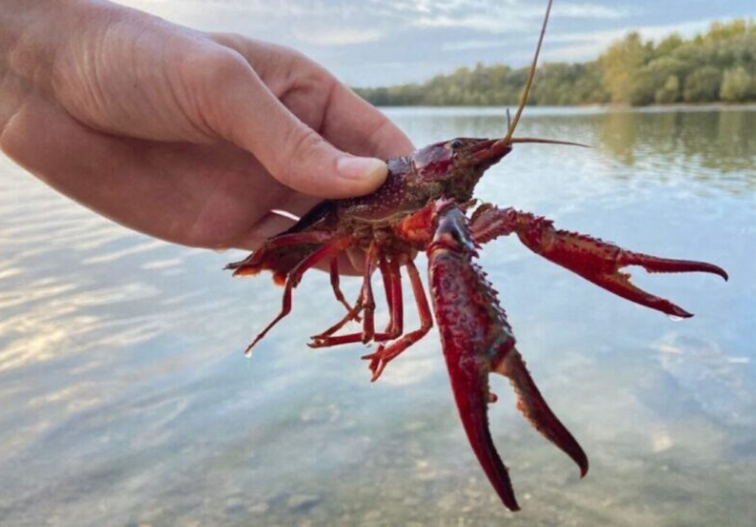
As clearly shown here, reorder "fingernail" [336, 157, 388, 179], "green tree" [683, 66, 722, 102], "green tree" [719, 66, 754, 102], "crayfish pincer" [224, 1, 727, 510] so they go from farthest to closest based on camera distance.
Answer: "green tree" [683, 66, 722, 102]
"green tree" [719, 66, 754, 102]
"fingernail" [336, 157, 388, 179]
"crayfish pincer" [224, 1, 727, 510]

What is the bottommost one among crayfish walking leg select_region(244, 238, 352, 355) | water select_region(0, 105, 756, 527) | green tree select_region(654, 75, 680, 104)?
green tree select_region(654, 75, 680, 104)

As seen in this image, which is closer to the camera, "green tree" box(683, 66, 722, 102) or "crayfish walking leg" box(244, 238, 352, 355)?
"crayfish walking leg" box(244, 238, 352, 355)

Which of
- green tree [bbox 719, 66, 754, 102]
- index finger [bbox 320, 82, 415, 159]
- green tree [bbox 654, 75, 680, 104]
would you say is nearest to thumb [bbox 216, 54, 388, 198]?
index finger [bbox 320, 82, 415, 159]

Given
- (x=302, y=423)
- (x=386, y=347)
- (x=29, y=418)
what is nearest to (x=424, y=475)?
(x=302, y=423)

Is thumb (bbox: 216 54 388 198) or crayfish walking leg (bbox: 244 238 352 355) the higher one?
thumb (bbox: 216 54 388 198)

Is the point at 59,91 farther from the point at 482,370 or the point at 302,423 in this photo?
the point at 302,423

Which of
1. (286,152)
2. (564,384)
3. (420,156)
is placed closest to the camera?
(420,156)

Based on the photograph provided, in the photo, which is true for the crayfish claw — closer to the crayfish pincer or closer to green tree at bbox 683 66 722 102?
the crayfish pincer
